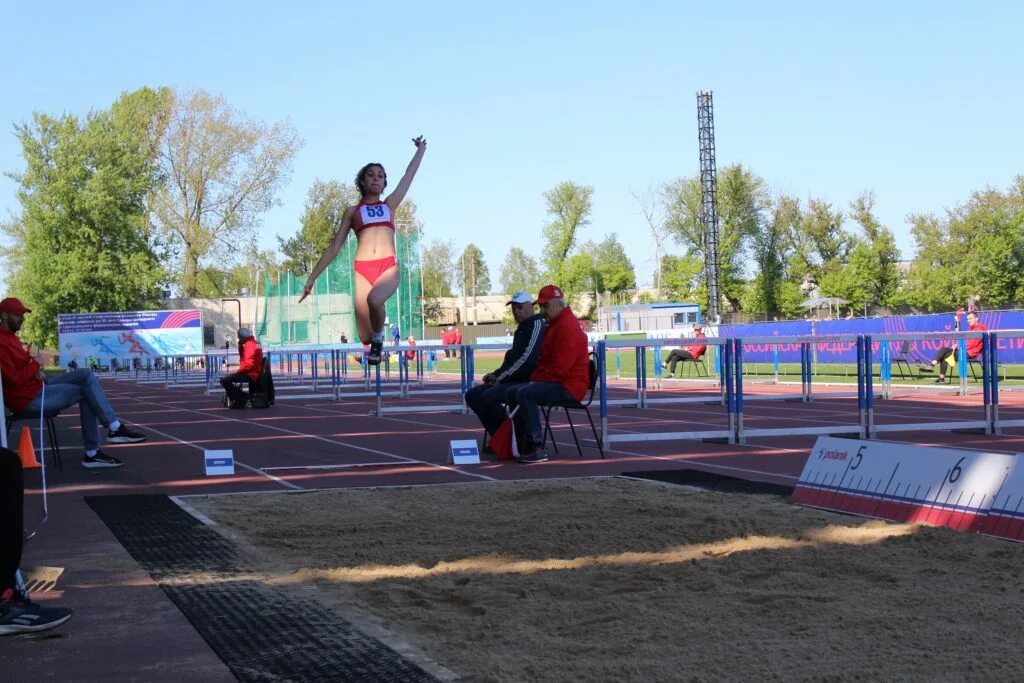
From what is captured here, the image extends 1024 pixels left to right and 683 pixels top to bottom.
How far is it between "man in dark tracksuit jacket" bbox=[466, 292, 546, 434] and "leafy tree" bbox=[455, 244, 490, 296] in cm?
9401

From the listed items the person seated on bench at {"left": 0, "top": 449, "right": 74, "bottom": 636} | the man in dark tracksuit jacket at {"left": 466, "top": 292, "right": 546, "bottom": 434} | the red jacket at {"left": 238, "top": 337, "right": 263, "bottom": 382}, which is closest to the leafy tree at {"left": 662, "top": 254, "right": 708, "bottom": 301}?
the red jacket at {"left": 238, "top": 337, "right": 263, "bottom": 382}

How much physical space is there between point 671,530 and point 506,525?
3.20 feet

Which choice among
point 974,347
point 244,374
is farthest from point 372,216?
point 974,347

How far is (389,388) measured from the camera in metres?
27.4

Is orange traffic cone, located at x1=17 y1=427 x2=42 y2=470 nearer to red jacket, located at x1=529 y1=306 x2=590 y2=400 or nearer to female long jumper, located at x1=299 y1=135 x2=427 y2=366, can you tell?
red jacket, located at x1=529 y1=306 x2=590 y2=400

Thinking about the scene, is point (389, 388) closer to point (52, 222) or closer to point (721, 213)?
point (52, 222)

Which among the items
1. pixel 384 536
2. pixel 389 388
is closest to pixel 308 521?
pixel 384 536

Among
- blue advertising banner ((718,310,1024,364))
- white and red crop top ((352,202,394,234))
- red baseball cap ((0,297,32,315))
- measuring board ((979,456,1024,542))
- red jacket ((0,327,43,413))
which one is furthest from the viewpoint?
blue advertising banner ((718,310,1024,364))

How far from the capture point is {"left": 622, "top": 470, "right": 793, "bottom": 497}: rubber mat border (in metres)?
7.70

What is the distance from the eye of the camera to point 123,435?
10570mm

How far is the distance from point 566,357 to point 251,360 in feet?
36.4

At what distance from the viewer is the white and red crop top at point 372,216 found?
5.46 m

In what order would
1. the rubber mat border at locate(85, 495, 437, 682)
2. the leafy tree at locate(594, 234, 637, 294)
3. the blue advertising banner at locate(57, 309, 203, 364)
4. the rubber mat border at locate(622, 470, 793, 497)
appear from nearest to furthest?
the rubber mat border at locate(85, 495, 437, 682)
the rubber mat border at locate(622, 470, 793, 497)
the blue advertising banner at locate(57, 309, 203, 364)
the leafy tree at locate(594, 234, 637, 294)

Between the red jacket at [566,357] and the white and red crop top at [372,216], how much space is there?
4838 millimetres
